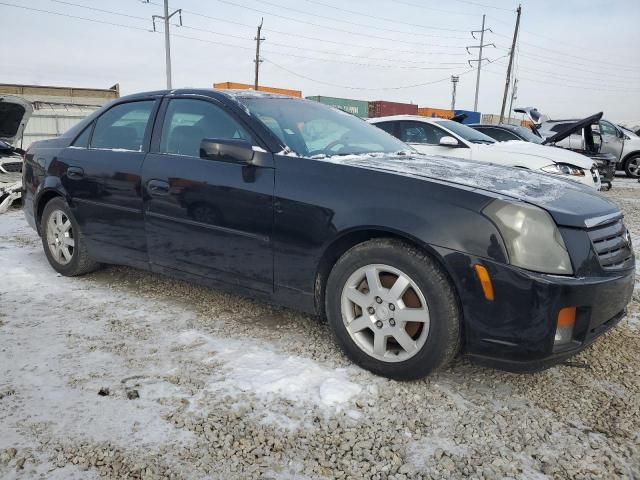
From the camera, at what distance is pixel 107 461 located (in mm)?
1949

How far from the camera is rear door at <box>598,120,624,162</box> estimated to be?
14.4 meters

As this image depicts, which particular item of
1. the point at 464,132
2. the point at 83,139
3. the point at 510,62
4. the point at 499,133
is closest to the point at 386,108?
the point at 510,62

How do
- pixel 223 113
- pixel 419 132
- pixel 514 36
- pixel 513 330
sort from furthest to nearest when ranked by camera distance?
pixel 514 36 → pixel 419 132 → pixel 223 113 → pixel 513 330

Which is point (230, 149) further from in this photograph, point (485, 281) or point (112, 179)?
point (485, 281)

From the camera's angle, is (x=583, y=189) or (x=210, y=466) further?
(x=583, y=189)

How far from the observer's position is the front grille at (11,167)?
311 inches

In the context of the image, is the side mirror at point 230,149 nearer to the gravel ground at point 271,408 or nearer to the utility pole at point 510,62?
the gravel ground at point 271,408

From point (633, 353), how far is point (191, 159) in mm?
2940

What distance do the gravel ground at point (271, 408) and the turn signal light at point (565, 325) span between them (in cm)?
35

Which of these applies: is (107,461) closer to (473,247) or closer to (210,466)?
(210,466)

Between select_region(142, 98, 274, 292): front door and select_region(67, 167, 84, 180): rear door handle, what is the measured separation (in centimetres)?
78

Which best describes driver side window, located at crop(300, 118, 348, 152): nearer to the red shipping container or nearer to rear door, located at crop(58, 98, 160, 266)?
rear door, located at crop(58, 98, 160, 266)

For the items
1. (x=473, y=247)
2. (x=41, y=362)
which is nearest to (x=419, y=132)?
(x=473, y=247)

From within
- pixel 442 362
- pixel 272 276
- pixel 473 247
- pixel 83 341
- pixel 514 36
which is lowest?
pixel 83 341
